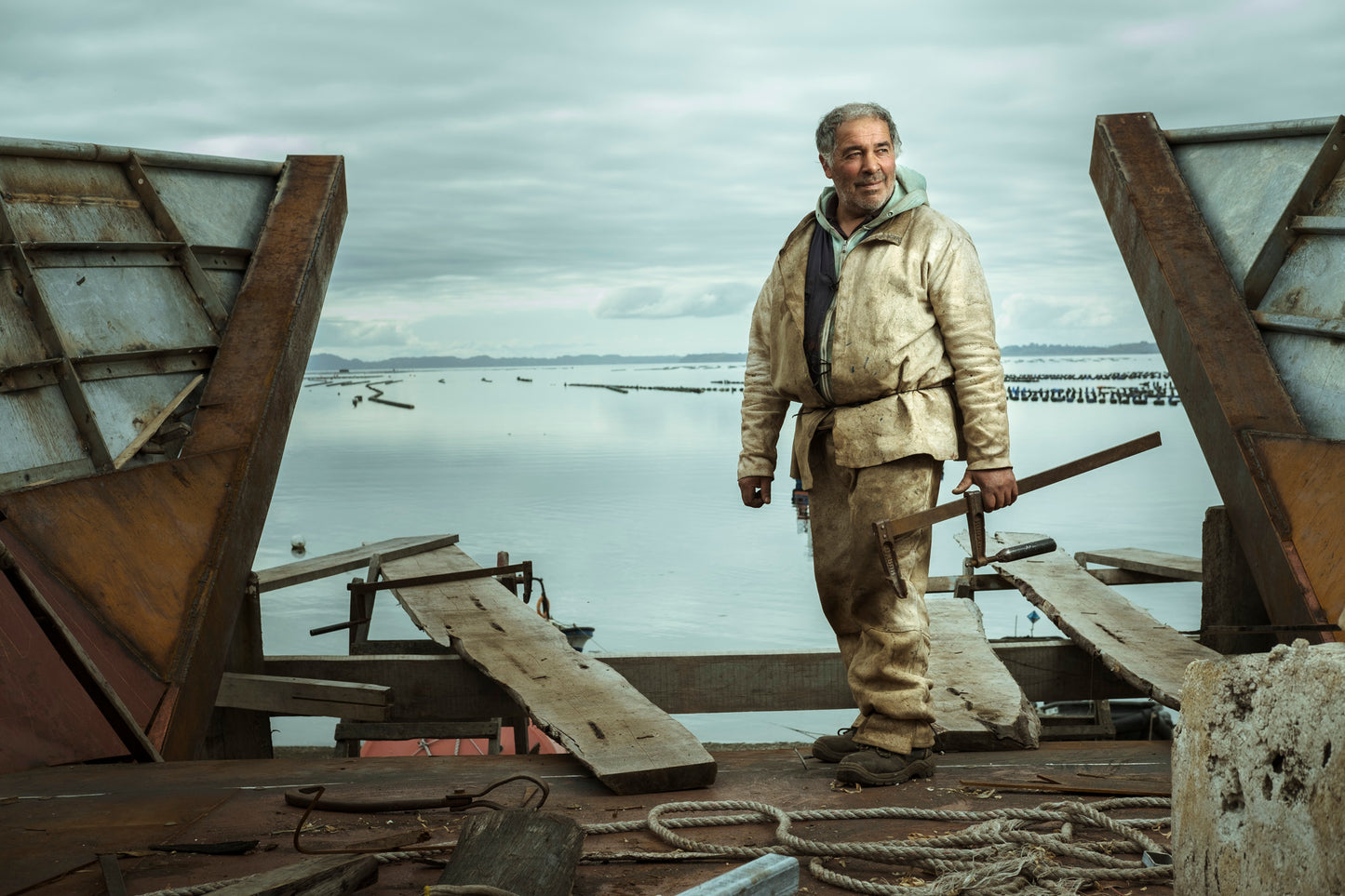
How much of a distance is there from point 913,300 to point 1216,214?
3.29 meters

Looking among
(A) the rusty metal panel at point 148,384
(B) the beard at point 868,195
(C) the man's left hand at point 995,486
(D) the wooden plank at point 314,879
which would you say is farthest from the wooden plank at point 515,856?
(B) the beard at point 868,195

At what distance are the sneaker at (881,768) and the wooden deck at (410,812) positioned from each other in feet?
0.13


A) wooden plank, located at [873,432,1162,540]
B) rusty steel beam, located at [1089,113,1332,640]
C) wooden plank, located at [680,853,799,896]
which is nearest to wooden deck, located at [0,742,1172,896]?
wooden plank, located at [680,853,799,896]

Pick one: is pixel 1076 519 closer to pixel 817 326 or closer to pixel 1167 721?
pixel 1167 721

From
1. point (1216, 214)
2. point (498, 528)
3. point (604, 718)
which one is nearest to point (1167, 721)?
point (1216, 214)

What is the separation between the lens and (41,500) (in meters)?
4.02

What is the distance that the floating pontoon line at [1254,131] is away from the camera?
19.7ft

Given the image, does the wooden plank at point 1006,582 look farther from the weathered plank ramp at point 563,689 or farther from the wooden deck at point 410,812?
the wooden deck at point 410,812

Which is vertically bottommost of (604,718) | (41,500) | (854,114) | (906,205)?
(604,718)

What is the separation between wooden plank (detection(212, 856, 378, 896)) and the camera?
2357mm

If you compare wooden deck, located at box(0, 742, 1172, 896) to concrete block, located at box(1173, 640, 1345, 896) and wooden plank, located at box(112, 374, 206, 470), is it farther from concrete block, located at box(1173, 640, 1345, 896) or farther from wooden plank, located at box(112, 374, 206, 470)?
wooden plank, located at box(112, 374, 206, 470)

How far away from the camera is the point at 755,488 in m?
3.93

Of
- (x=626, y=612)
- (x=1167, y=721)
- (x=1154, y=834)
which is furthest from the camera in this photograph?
(x=626, y=612)

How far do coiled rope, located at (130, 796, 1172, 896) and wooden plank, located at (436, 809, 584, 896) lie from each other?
16cm
